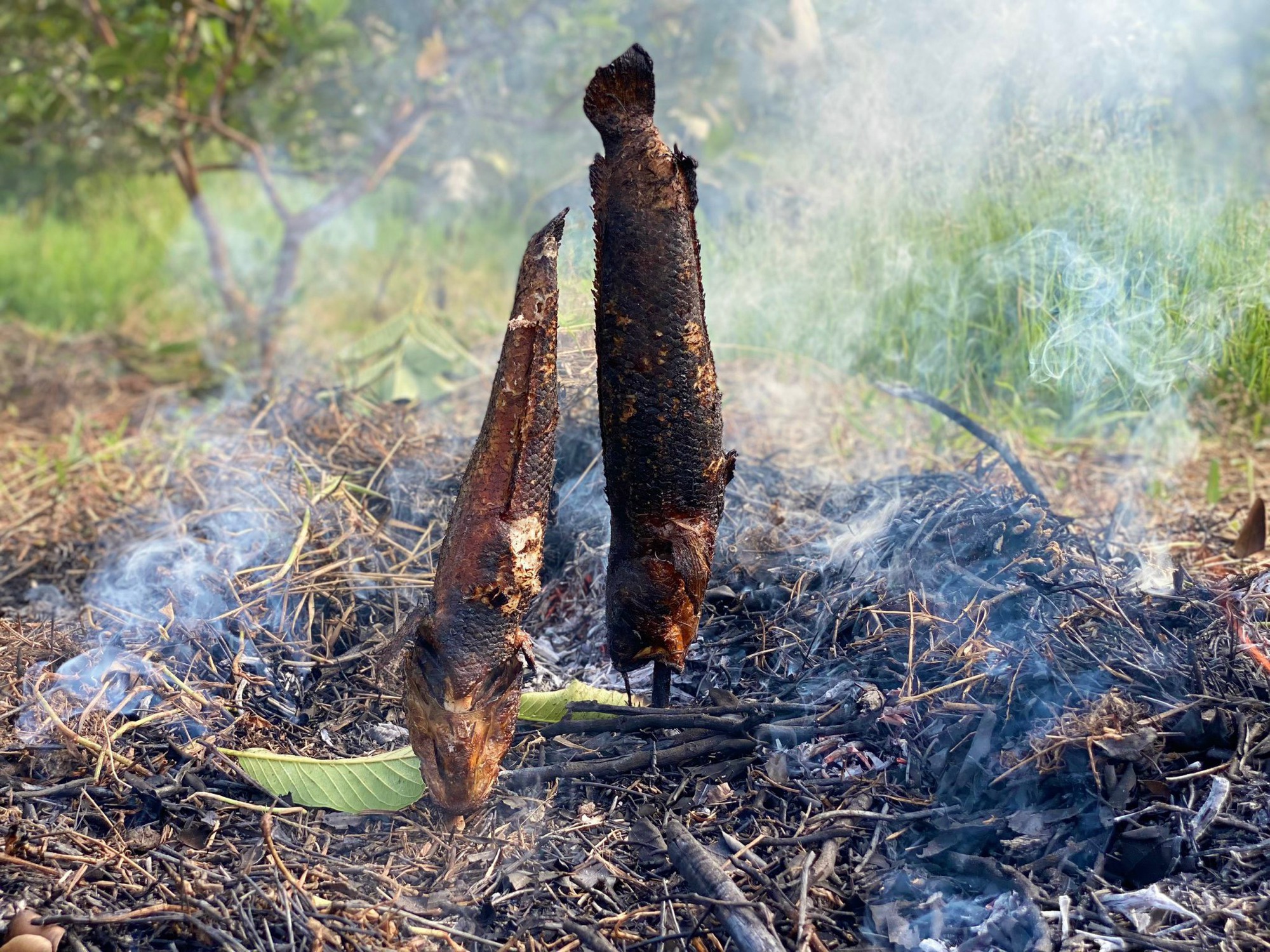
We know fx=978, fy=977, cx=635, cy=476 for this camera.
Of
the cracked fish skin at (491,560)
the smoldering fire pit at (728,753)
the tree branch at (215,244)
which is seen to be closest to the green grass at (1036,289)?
the smoldering fire pit at (728,753)

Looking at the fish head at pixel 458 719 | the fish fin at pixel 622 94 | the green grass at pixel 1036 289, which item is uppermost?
the fish fin at pixel 622 94

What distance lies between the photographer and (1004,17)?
425cm

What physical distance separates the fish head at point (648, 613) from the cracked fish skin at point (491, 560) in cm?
30

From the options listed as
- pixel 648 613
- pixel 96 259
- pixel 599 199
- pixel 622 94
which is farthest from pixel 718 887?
pixel 96 259

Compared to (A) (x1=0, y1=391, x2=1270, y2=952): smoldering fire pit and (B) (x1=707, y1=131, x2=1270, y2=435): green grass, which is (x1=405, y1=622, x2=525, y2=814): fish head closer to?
(A) (x1=0, y1=391, x2=1270, y2=952): smoldering fire pit

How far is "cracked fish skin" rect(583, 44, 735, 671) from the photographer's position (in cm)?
207

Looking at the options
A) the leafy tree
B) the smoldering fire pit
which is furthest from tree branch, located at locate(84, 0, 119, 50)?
the smoldering fire pit

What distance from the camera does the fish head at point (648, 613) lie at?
2.25 meters

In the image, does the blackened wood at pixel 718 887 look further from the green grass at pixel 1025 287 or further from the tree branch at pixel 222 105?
the tree branch at pixel 222 105

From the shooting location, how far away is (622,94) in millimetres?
2057

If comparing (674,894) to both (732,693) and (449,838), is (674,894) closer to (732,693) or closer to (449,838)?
(449,838)

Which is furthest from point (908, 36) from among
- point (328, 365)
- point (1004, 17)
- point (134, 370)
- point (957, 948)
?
point (134, 370)

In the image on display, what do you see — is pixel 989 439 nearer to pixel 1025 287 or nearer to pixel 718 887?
pixel 1025 287

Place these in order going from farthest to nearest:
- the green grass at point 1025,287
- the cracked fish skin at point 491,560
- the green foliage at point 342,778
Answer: the green grass at point 1025,287
the green foliage at point 342,778
the cracked fish skin at point 491,560
